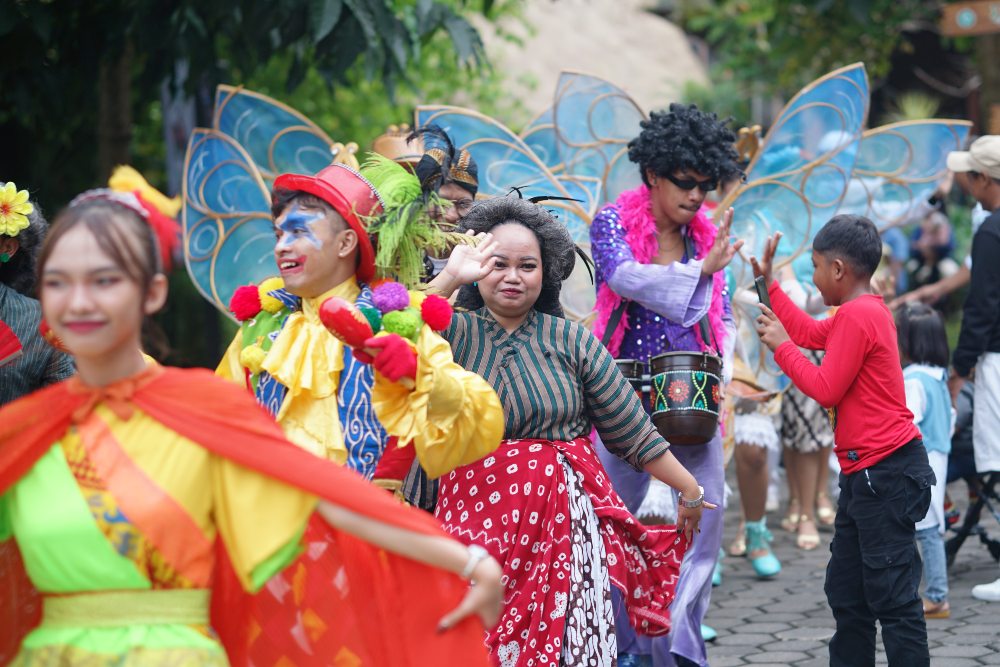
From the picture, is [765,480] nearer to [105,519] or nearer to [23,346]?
[23,346]

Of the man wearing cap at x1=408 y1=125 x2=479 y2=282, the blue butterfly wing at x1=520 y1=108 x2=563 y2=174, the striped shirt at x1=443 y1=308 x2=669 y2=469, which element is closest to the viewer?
the man wearing cap at x1=408 y1=125 x2=479 y2=282

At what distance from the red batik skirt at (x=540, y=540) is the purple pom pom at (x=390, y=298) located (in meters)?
0.85

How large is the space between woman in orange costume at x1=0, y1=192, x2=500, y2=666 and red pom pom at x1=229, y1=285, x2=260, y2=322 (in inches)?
48.6

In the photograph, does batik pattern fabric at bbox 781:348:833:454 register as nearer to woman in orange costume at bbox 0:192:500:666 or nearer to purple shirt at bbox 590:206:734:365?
purple shirt at bbox 590:206:734:365

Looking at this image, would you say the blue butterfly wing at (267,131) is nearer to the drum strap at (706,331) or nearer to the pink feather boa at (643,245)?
the pink feather boa at (643,245)

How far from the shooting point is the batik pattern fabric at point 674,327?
507cm

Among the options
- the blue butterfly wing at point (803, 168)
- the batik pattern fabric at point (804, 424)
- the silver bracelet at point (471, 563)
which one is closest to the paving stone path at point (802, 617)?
the batik pattern fabric at point (804, 424)

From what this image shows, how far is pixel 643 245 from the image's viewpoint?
529cm

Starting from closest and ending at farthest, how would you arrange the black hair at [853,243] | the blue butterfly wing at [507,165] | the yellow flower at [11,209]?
the yellow flower at [11,209] → the black hair at [853,243] → the blue butterfly wing at [507,165]

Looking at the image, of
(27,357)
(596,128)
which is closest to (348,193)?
(27,357)

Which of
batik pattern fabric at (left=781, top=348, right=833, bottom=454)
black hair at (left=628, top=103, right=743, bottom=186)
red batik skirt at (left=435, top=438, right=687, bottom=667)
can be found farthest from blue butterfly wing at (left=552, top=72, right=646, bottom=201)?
red batik skirt at (left=435, top=438, right=687, bottom=667)

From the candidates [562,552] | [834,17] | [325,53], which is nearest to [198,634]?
[562,552]

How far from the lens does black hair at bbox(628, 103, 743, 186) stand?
17.0 feet

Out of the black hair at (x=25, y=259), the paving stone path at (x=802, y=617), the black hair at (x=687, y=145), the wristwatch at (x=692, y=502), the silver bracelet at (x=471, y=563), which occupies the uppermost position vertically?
the black hair at (x=687, y=145)
